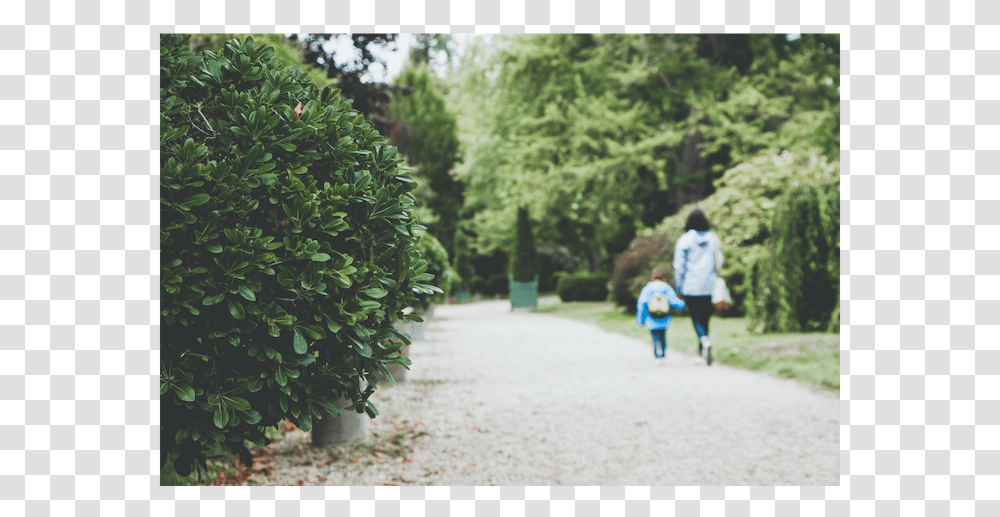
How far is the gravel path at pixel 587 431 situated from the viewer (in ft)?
15.7

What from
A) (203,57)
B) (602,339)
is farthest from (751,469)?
(602,339)

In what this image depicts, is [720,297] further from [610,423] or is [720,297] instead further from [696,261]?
[610,423]

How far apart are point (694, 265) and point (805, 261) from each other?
6052 mm

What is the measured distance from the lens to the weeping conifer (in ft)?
31.3

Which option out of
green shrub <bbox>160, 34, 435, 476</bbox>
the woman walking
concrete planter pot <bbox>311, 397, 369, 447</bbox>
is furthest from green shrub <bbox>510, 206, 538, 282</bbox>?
green shrub <bbox>160, 34, 435, 476</bbox>

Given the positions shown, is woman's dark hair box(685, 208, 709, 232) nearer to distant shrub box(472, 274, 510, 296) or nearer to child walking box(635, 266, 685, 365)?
child walking box(635, 266, 685, 365)

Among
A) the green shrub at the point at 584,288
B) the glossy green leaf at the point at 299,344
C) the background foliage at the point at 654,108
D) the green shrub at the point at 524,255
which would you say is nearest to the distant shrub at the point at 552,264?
the green shrub at the point at 584,288

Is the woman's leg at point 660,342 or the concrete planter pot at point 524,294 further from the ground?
the woman's leg at point 660,342

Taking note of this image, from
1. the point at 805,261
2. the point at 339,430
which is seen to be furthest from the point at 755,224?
the point at 339,430

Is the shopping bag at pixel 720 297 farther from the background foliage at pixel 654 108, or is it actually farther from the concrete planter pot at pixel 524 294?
the concrete planter pot at pixel 524 294

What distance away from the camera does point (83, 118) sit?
2326mm

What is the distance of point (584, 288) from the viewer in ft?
78.7

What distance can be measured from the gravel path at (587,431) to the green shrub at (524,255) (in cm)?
1251

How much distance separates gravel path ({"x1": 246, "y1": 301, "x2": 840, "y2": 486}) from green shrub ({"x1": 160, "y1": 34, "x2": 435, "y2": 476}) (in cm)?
246
